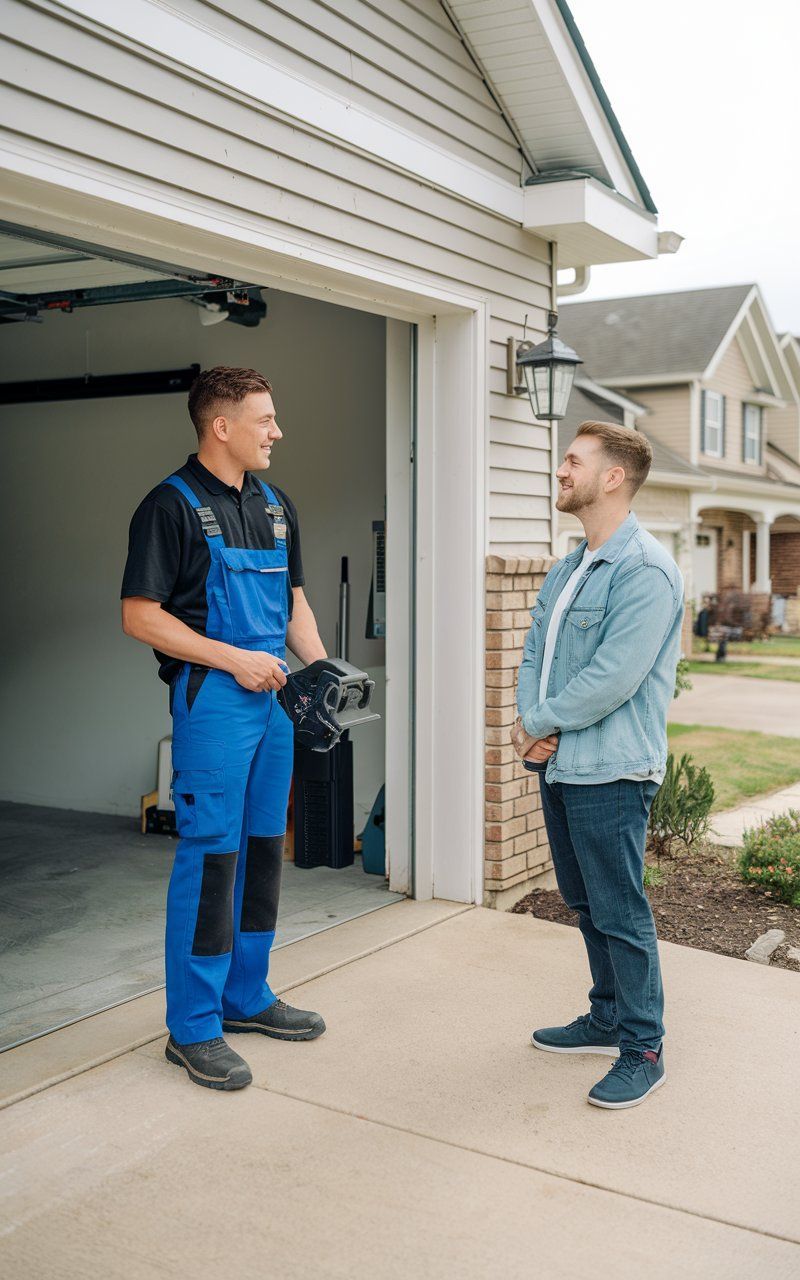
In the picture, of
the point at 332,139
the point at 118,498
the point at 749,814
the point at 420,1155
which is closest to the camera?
the point at 420,1155

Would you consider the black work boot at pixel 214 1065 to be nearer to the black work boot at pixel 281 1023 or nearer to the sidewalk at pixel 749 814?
the black work boot at pixel 281 1023

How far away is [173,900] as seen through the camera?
135 inches

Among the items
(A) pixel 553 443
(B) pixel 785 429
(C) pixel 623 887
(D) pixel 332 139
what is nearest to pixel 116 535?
(A) pixel 553 443

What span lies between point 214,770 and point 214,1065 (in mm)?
814

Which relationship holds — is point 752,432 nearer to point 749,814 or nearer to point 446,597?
point 749,814

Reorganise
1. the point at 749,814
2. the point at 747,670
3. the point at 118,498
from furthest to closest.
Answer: the point at 747,670 < the point at 749,814 < the point at 118,498

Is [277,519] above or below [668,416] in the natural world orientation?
below

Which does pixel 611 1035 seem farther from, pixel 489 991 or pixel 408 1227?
pixel 408 1227

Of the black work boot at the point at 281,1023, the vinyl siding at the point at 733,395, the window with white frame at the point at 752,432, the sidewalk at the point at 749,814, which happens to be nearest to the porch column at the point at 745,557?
the vinyl siding at the point at 733,395

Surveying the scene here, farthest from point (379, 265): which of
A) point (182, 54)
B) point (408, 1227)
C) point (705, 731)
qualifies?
point (705, 731)

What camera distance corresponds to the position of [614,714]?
3.36 meters

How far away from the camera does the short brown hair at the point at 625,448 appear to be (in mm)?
3418

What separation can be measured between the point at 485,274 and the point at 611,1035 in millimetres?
3131

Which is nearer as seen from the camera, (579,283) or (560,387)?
(560,387)
